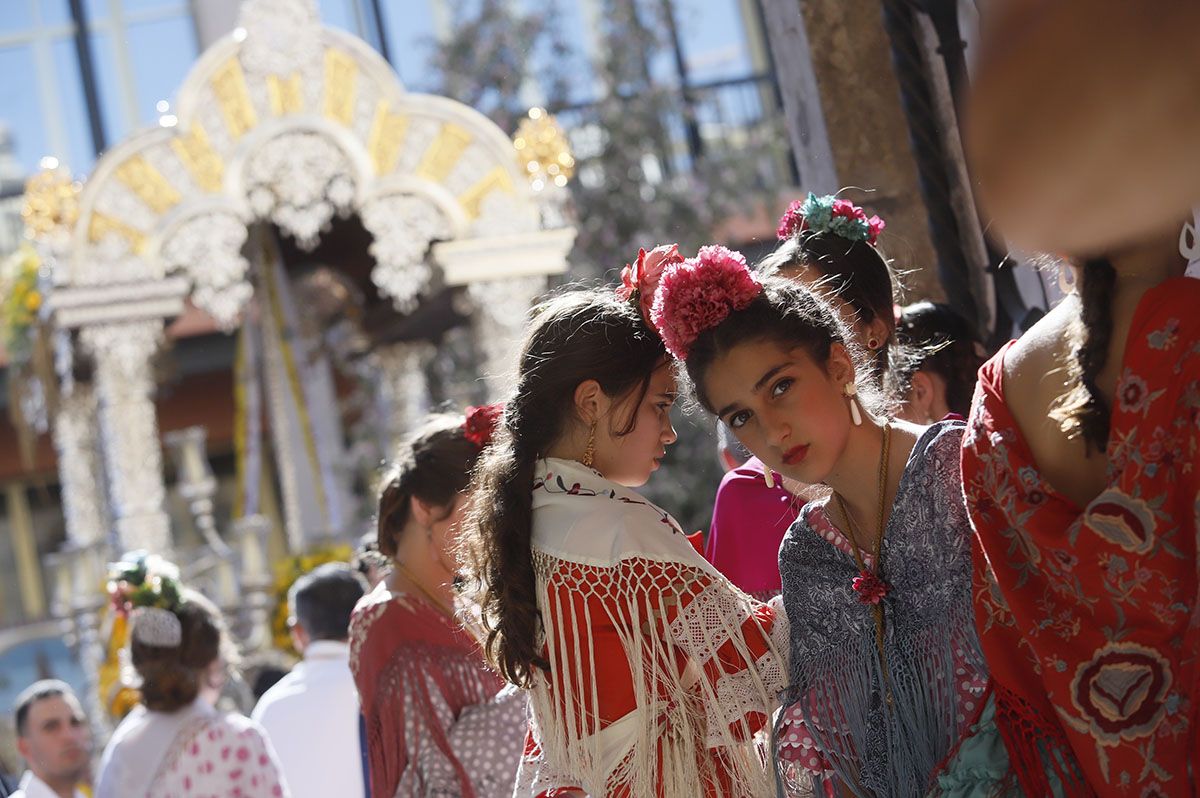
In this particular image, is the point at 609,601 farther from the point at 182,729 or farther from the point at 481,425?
the point at 182,729

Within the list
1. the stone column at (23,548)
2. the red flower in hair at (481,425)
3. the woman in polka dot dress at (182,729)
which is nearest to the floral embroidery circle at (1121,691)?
the red flower in hair at (481,425)

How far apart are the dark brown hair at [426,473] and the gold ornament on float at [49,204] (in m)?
4.11

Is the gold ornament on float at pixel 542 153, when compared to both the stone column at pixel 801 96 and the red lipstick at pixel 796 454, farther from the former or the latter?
the red lipstick at pixel 796 454

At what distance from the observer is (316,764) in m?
3.54

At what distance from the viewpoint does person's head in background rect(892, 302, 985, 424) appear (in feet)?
7.53

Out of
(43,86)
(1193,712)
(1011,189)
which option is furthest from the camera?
(43,86)

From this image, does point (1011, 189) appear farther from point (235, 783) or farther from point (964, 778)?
point (235, 783)

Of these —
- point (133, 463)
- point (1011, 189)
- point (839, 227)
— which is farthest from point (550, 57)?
point (1011, 189)

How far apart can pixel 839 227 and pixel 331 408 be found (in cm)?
591

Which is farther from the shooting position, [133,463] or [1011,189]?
[133,463]

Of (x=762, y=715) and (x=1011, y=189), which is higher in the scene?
(x=1011, y=189)

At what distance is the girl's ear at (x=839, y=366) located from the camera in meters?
1.77

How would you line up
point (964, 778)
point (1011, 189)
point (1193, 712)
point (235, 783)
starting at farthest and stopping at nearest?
point (235, 783)
point (964, 778)
point (1193, 712)
point (1011, 189)

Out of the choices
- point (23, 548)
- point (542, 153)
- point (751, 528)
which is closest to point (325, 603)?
point (751, 528)
